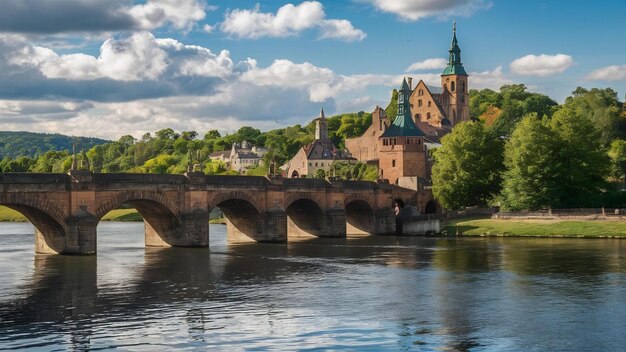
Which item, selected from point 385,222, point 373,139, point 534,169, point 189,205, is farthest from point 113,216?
point 534,169

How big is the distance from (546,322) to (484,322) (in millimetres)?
2888

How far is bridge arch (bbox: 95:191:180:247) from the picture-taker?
7472 cm

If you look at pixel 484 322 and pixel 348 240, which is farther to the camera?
pixel 348 240

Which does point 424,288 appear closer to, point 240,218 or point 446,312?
point 446,312

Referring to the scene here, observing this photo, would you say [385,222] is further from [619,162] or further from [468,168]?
[619,162]

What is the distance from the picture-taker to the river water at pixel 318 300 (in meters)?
37.0

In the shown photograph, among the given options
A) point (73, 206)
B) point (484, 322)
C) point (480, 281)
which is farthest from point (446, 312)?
point (73, 206)

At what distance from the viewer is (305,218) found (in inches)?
4195

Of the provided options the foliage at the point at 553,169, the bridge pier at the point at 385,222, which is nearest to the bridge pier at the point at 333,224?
the bridge pier at the point at 385,222

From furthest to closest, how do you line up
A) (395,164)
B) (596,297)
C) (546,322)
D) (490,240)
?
(395,164), (490,240), (596,297), (546,322)

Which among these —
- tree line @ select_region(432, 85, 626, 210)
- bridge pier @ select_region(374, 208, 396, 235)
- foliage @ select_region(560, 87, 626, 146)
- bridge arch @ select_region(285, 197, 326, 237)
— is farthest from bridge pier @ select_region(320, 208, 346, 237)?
foliage @ select_region(560, 87, 626, 146)

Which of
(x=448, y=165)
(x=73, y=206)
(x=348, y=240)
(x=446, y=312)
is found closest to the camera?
(x=446, y=312)

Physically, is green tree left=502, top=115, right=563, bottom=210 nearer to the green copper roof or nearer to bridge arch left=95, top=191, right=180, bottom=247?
the green copper roof

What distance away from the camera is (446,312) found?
43.9m
